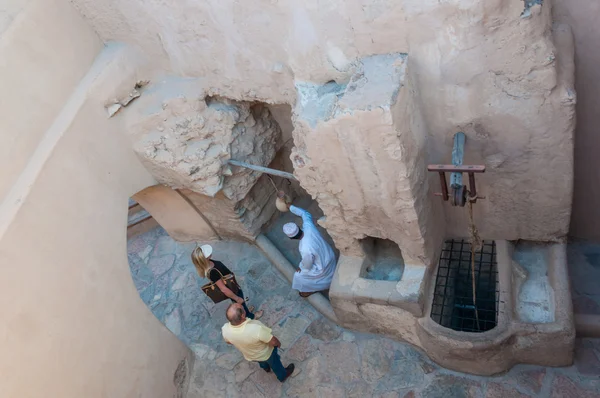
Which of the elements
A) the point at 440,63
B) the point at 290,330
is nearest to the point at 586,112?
the point at 440,63

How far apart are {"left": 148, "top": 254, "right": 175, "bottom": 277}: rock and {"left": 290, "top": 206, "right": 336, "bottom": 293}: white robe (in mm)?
2195

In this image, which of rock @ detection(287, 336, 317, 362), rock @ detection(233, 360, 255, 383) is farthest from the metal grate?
rock @ detection(233, 360, 255, 383)

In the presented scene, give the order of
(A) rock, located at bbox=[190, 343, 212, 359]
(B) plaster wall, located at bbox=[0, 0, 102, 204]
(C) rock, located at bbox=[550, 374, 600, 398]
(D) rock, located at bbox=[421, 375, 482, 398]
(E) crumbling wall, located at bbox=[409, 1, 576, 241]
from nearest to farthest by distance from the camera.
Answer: (E) crumbling wall, located at bbox=[409, 1, 576, 241], (B) plaster wall, located at bbox=[0, 0, 102, 204], (C) rock, located at bbox=[550, 374, 600, 398], (D) rock, located at bbox=[421, 375, 482, 398], (A) rock, located at bbox=[190, 343, 212, 359]

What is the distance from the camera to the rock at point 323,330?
5.80m

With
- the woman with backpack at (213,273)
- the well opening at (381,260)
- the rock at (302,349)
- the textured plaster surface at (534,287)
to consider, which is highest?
the woman with backpack at (213,273)

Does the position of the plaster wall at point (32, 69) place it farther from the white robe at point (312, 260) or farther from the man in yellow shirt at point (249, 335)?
the white robe at point (312, 260)

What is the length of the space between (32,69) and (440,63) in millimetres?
3334

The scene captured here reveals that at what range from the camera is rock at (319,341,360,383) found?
5430mm

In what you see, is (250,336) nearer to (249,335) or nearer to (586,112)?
(249,335)

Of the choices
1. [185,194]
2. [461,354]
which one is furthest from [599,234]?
[185,194]

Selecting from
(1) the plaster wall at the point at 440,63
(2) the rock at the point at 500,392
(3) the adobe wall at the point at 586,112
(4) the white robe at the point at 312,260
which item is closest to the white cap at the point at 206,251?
(4) the white robe at the point at 312,260

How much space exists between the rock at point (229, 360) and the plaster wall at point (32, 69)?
2.82 metres

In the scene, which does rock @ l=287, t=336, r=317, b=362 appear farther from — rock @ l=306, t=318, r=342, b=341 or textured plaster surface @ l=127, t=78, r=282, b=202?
textured plaster surface @ l=127, t=78, r=282, b=202

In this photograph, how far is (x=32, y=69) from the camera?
4.73 meters
